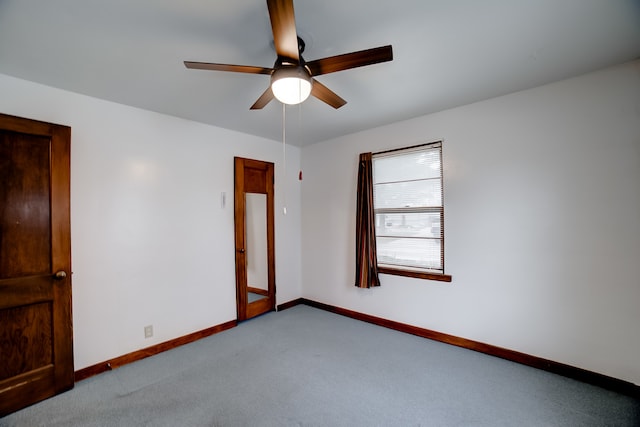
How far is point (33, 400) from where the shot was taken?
2068mm

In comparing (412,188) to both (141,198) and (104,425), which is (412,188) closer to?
(141,198)

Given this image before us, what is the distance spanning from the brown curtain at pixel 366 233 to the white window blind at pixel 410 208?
0.13 m

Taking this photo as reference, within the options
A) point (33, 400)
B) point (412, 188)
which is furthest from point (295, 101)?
point (33, 400)

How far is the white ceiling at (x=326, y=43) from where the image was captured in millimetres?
1525

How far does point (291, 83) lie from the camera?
63.1 inches

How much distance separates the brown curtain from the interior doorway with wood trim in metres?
1.34

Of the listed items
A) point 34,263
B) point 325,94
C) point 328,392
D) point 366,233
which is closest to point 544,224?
point 366,233

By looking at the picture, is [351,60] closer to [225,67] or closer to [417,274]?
[225,67]

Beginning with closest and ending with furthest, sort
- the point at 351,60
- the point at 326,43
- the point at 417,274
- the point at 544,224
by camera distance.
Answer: the point at 351,60
the point at 326,43
the point at 544,224
the point at 417,274

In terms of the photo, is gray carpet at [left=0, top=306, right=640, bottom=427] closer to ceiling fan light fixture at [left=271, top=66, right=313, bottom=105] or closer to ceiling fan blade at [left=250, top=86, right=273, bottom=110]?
ceiling fan light fixture at [left=271, top=66, right=313, bottom=105]

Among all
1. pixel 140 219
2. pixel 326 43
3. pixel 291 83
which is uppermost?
pixel 326 43

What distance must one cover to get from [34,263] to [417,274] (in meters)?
3.63

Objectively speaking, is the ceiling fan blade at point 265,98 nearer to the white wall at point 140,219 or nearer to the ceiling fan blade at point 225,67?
the ceiling fan blade at point 225,67

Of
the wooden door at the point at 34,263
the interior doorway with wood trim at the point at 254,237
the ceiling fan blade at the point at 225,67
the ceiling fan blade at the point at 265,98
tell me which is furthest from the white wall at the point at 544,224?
the wooden door at the point at 34,263
